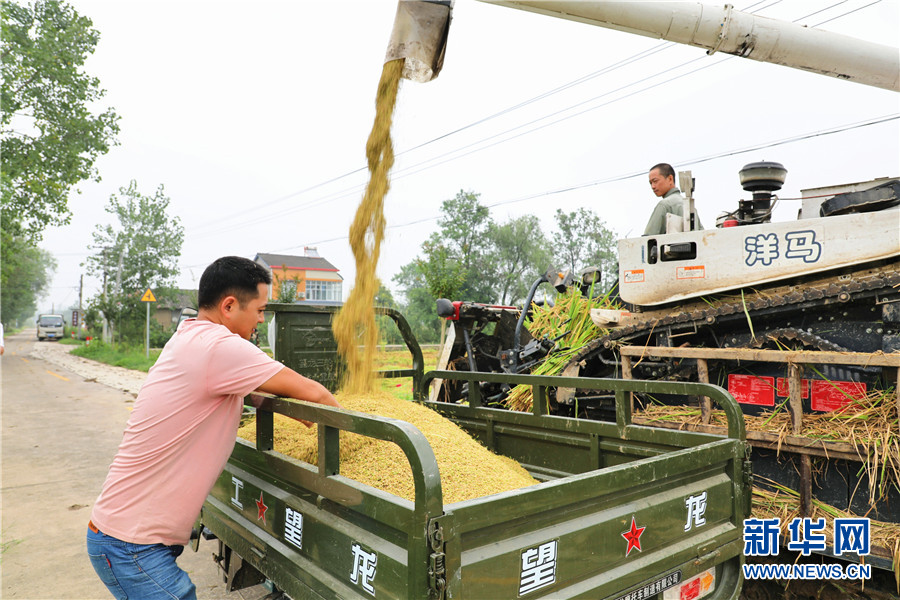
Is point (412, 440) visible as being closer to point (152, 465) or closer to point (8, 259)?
point (152, 465)

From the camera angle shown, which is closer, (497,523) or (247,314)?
(497,523)

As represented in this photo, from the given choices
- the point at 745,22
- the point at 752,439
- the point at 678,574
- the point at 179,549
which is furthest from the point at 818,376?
the point at 179,549

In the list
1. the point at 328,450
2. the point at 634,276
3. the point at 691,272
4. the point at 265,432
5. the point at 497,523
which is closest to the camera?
the point at 497,523

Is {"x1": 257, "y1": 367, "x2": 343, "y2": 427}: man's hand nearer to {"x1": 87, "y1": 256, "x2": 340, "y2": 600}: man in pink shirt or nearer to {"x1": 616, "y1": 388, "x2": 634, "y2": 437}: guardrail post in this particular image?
{"x1": 87, "y1": 256, "x2": 340, "y2": 600}: man in pink shirt

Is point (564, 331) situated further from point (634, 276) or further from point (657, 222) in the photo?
point (657, 222)

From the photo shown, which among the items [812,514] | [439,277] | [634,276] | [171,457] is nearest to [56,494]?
[171,457]

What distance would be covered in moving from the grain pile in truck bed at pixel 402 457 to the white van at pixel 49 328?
53.2 meters

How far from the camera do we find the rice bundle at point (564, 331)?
509cm

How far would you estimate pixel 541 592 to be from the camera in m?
1.79

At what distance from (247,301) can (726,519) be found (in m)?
2.22

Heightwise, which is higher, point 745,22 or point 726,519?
point 745,22

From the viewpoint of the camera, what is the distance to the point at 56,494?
5.72 meters

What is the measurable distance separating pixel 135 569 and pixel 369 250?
87.7 inches

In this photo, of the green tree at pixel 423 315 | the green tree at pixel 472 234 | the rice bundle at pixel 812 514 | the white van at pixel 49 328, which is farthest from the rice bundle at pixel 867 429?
the white van at pixel 49 328
